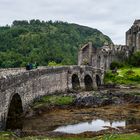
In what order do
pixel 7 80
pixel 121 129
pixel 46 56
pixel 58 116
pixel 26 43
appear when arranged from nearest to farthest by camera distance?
pixel 7 80 < pixel 121 129 < pixel 58 116 < pixel 46 56 < pixel 26 43

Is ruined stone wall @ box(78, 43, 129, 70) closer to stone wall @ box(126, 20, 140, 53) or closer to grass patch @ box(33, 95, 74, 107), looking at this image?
stone wall @ box(126, 20, 140, 53)

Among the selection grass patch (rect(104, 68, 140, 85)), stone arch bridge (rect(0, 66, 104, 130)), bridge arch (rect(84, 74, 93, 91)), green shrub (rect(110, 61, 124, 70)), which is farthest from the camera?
green shrub (rect(110, 61, 124, 70))

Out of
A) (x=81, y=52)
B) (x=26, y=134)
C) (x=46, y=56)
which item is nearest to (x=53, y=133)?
(x=26, y=134)

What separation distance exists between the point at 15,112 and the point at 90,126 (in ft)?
26.5

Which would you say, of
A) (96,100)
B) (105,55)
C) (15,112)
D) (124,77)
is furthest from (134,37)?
(15,112)

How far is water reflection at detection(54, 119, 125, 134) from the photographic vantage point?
4291 centimetres

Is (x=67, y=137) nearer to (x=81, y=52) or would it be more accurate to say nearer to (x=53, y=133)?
(x=53, y=133)

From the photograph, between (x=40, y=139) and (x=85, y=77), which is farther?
(x=85, y=77)

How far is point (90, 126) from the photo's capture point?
45750mm

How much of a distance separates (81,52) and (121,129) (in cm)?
Result: 7422

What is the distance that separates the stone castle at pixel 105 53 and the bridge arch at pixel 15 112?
60486mm

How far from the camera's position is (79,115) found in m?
52.9

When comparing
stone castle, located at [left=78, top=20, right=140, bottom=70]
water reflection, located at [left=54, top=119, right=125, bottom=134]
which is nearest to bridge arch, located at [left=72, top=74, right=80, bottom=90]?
stone castle, located at [left=78, top=20, right=140, bottom=70]

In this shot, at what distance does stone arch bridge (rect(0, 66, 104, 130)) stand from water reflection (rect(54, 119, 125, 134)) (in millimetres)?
5648
